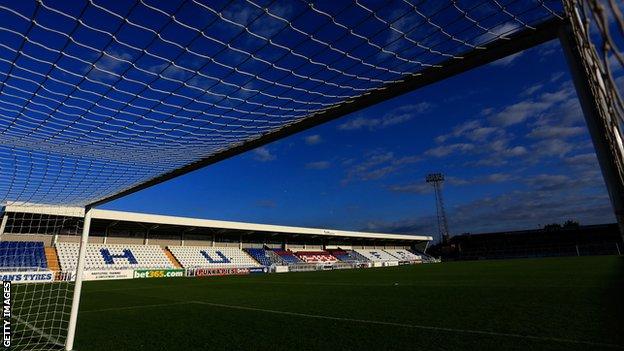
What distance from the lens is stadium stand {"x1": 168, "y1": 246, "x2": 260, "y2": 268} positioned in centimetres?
2805

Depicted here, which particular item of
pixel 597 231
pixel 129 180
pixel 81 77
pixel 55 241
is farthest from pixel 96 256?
pixel 597 231

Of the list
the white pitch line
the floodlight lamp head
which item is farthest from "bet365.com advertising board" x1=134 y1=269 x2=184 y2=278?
the floodlight lamp head

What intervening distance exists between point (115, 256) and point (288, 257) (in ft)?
54.4

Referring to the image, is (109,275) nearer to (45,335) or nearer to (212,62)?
(45,335)

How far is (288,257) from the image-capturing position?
3666 cm

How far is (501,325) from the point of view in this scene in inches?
182

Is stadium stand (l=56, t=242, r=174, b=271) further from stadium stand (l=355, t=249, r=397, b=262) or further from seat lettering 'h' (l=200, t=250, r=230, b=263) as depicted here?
stadium stand (l=355, t=249, r=397, b=262)

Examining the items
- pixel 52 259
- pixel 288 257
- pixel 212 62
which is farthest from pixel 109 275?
pixel 212 62

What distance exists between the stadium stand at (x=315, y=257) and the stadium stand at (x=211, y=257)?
7.17 m

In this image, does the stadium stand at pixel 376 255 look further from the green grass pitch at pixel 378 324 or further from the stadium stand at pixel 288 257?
the green grass pitch at pixel 378 324

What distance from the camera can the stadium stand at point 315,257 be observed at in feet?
126

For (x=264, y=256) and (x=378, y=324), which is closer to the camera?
(x=378, y=324)

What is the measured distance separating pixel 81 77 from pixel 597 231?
57861mm

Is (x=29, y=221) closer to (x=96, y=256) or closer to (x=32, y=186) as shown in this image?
(x=32, y=186)
